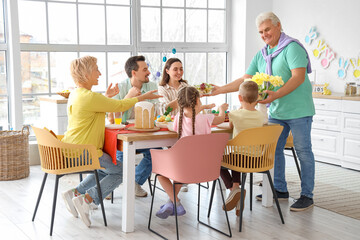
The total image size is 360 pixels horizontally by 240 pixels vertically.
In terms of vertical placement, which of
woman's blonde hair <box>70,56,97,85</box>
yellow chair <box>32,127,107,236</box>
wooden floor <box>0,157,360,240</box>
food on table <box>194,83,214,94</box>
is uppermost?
woman's blonde hair <box>70,56,97,85</box>

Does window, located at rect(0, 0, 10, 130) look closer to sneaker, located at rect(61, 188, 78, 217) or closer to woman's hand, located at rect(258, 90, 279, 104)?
sneaker, located at rect(61, 188, 78, 217)

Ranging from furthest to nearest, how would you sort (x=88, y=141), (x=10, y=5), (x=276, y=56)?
(x=10, y=5), (x=276, y=56), (x=88, y=141)

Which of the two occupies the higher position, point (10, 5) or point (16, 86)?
point (10, 5)

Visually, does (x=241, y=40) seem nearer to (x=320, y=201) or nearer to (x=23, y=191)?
(x=320, y=201)

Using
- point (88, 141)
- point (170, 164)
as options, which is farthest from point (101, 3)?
point (170, 164)

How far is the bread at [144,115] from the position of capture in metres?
3.54

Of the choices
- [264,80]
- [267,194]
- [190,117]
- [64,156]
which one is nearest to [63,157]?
[64,156]

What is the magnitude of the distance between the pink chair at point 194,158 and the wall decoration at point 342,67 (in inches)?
132

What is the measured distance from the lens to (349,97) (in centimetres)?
548

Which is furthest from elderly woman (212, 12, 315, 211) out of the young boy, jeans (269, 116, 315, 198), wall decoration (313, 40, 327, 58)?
wall decoration (313, 40, 327, 58)

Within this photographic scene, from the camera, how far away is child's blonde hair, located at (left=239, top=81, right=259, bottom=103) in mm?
3571

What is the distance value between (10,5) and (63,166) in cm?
274

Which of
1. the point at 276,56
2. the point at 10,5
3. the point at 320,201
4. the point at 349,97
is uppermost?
the point at 10,5

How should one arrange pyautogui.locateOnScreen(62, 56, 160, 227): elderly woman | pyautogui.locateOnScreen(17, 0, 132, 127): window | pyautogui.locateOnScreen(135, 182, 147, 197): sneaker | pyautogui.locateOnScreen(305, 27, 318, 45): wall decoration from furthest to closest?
pyautogui.locateOnScreen(305, 27, 318, 45): wall decoration → pyautogui.locateOnScreen(17, 0, 132, 127): window → pyautogui.locateOnScreen(135, 182, 147, 197): sneaker → pyautogui.locateOnScreen(62, 56, 160, 227): elderly woman
